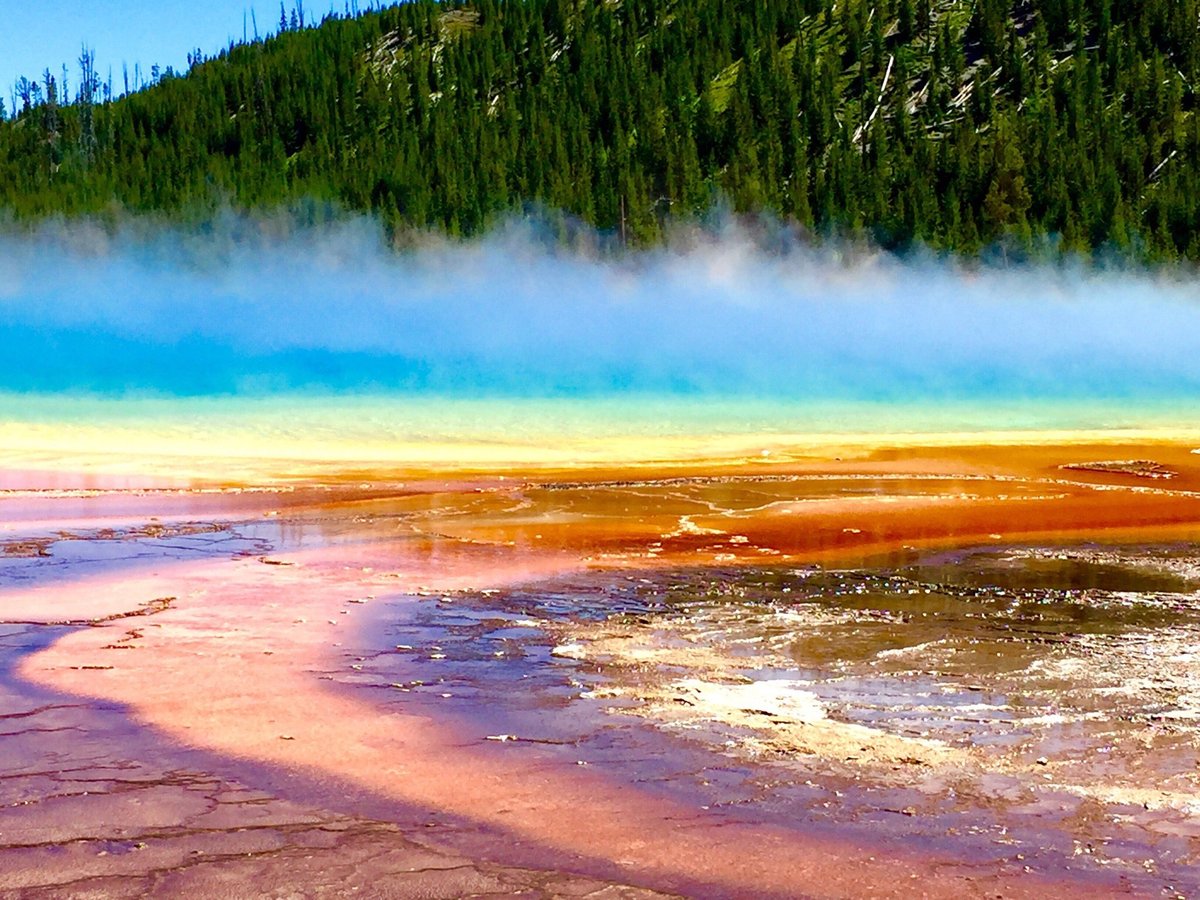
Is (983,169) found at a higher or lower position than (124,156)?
lower

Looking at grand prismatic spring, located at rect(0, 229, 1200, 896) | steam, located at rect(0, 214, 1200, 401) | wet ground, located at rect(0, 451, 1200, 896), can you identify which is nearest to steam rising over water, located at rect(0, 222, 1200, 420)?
steam, located at rect(0, 214, 1200, 401)

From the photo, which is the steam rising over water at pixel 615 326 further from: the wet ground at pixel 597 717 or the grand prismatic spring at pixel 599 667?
the wet ground at pixel 597 717

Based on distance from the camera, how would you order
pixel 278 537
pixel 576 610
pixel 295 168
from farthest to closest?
pixel 295 168 → pixel 278 537 → pixel 576 610

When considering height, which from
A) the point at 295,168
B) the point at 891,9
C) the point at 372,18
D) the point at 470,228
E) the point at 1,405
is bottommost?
the point at 1,405

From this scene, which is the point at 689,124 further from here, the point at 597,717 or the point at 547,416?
the point at 597,717

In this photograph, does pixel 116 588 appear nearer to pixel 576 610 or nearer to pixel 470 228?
pixel 576 610

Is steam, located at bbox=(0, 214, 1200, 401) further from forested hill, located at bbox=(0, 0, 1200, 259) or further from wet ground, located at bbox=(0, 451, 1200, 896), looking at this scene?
wet ground, located at bbox=(0, 451, 1200, 896)

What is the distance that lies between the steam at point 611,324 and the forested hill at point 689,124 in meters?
3.37

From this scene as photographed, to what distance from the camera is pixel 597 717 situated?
768 cm

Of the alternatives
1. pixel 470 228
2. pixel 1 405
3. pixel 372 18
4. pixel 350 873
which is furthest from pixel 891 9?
pixel 350 873

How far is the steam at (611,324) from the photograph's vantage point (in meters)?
53.5

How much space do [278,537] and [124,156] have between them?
93103mm

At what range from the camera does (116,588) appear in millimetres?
12102

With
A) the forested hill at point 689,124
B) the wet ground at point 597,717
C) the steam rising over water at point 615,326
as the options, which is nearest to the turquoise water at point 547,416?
the steam rising over water at point 615,326
